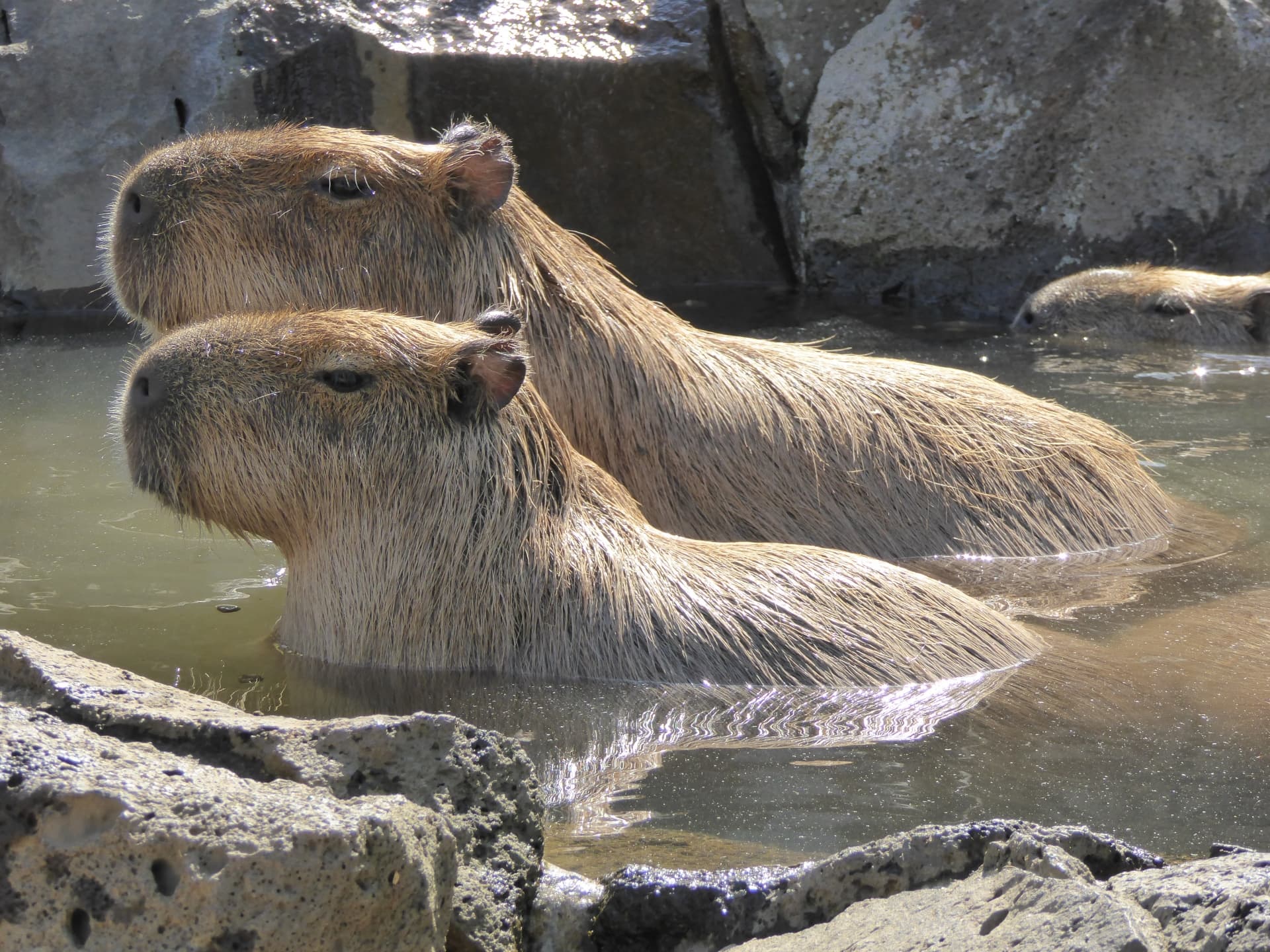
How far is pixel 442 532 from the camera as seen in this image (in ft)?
12.5

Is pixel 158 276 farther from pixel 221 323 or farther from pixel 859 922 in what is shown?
pixel 859 922

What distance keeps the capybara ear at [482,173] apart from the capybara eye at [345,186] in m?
0.24

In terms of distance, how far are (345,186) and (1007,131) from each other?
18.2ft

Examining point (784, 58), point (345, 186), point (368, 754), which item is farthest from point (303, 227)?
point (784, 58)

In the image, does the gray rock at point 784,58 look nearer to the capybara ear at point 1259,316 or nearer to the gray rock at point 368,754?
the capybara ear at point 1259,316

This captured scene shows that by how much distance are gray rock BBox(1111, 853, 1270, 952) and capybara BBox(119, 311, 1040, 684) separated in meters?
1.58

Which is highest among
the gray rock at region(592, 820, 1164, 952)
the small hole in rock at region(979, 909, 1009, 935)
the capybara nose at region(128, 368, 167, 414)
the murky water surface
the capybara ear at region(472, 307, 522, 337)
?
the capybara ear at region(472, 307, 522, 337)

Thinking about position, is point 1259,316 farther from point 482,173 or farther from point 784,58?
point 482,173

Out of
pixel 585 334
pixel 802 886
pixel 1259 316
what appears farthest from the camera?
pixel 1259 316

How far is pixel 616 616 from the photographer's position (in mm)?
3732

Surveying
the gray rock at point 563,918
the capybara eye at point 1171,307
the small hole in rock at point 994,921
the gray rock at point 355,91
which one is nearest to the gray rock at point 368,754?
the gray rock at point 563,918

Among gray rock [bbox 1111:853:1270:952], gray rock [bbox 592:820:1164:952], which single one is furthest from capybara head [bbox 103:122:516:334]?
gray rock [bbox 1111:853:1270:952]

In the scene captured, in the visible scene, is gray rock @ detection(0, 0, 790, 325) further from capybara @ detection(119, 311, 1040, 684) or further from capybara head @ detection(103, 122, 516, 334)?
capybara @ detection(119, 311, 1040, 684)

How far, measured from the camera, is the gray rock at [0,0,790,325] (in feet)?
27.7
